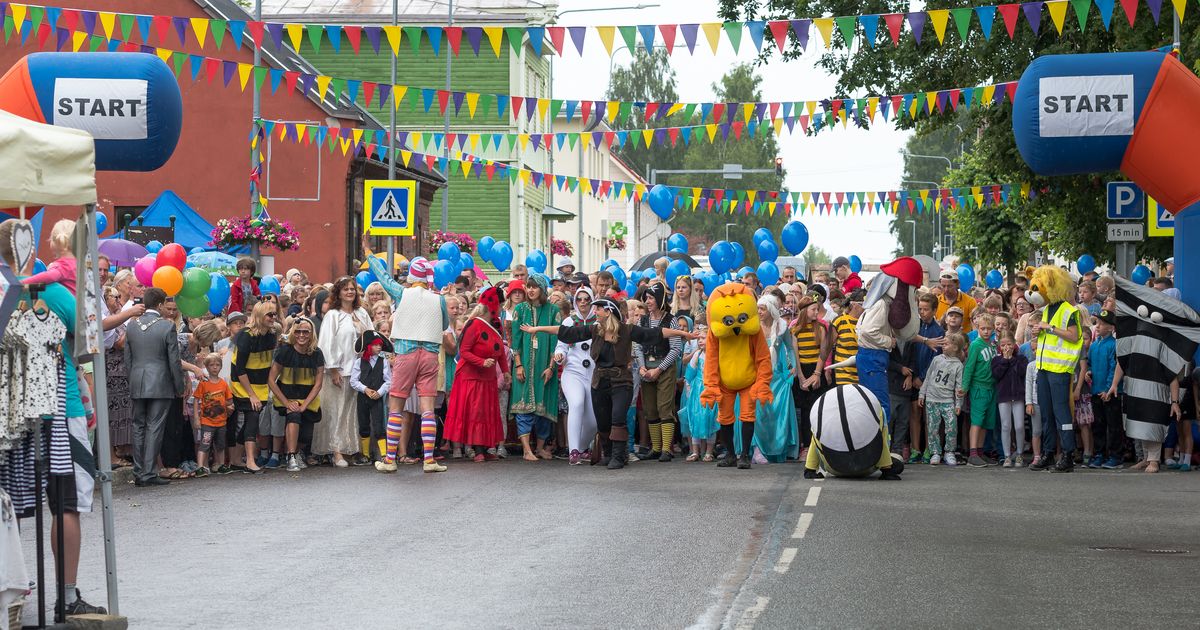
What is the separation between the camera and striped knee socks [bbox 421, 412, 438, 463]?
16.1 metres

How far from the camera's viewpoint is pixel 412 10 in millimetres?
56906

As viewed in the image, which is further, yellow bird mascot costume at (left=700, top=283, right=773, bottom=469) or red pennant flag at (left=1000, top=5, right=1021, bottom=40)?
red pennant flag at (left=1000, top=5, right=1021, bottom=40)

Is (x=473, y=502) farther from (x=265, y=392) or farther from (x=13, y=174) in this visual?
(x=13, y=174)


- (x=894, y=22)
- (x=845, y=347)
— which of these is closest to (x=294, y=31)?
(x=894, y=22)

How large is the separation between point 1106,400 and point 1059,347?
2.40 feet

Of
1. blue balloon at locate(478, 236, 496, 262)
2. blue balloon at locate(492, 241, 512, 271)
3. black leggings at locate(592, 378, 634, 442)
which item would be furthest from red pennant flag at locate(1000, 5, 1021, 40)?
blue balloon at locate(478, 236, 496, 262)

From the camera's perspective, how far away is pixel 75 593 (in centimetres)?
800

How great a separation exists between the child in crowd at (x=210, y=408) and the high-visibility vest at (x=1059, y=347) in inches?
322

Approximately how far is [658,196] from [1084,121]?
16.5m

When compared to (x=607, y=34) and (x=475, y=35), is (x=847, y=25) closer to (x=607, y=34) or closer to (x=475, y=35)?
(x=607, y=34)

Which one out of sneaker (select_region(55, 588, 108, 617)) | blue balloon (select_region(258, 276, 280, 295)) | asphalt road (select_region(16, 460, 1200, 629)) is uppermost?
blue balloon (select_region(258, 276, 280, 295))

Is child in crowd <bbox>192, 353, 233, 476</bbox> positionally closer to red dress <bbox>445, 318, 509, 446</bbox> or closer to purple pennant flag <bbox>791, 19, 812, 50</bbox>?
red dress <bbox>445, 318, 509, 446</bbox>

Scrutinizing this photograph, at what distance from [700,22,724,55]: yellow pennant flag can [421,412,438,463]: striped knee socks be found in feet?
16.0

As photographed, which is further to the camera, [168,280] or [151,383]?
[168,280]
